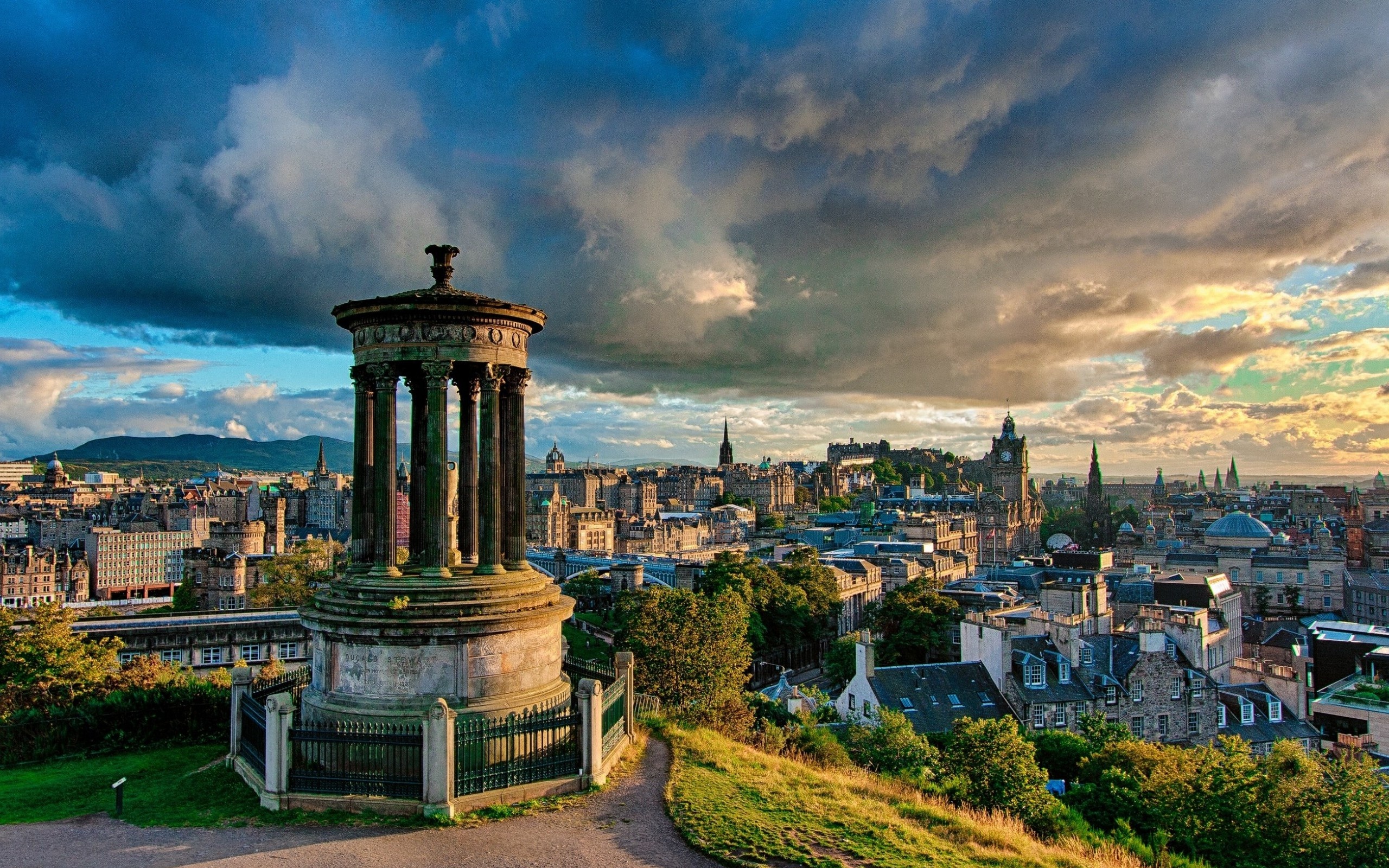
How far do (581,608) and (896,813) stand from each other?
211 ft

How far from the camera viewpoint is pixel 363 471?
16.7 metres

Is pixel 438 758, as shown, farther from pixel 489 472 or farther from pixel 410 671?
pixel 489 472

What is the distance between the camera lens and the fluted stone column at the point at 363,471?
16.5m

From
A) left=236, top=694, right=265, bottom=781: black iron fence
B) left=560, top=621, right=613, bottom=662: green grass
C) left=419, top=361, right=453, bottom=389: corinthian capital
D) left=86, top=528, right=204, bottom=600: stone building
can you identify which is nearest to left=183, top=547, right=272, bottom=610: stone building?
left=86, top=528, right=204, bottom=600: stone building

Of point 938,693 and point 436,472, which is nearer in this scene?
point 436,472

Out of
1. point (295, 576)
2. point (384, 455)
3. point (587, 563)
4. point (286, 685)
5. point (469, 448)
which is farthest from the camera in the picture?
point (587, 563)

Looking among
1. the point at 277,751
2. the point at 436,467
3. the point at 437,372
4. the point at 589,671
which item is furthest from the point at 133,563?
the point at 277,751

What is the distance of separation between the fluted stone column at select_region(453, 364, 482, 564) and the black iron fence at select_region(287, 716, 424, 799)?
417 centimetres

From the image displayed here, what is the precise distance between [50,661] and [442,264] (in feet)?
76.0

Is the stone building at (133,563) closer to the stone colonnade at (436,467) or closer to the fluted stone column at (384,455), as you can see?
the stone colonnade at (436,467)

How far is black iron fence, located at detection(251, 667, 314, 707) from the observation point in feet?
55.2

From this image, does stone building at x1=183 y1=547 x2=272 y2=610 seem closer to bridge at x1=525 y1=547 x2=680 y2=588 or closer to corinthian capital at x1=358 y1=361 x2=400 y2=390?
bridge at x1=525 y1=547 x2=680 y2=588

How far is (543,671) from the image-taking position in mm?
15961

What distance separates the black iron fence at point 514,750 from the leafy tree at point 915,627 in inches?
1804
